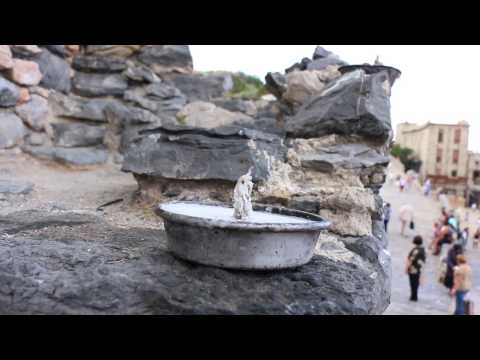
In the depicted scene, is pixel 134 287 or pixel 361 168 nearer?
pixel 134 287

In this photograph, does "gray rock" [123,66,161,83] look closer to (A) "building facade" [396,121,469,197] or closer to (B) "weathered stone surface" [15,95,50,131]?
(B) "weathered stone surface" [15,95,50,131]

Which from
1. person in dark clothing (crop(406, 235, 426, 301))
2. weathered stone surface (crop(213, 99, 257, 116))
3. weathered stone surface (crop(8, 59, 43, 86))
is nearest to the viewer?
weathered stone surface (crop(8, 59, 43, 86))

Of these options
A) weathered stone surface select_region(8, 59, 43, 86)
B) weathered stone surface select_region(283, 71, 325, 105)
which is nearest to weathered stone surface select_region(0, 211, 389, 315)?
weathered stone surface select_region(283, 71, 325, 105)

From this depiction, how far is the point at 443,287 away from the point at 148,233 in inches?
249

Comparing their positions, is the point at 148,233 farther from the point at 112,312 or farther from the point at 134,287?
the point at 112,312

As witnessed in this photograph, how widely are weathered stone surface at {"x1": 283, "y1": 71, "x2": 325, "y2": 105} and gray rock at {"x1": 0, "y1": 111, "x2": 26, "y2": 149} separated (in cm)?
338

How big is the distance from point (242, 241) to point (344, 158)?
188cm

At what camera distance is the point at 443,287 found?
752 centimetres

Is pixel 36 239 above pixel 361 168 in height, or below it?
below

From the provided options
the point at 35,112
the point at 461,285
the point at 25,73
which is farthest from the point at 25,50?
the point at 461,285

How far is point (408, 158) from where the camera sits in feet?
126

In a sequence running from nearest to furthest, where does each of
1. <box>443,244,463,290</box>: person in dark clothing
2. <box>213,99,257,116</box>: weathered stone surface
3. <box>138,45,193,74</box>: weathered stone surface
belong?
<box>213,99,257,116</box>: weathered stone surface, <box>443,244,463,290</box>: person in dark clothing, <box>138,45,193,74</box>: weathered stone surface

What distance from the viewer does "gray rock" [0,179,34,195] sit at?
4052mm

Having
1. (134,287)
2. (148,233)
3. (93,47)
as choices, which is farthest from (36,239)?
(93,47)
